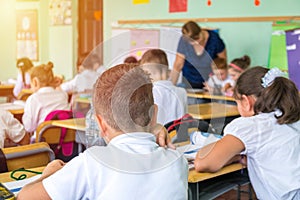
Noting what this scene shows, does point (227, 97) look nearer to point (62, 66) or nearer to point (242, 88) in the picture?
point (242, 88)

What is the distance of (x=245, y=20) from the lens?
572 centimetres

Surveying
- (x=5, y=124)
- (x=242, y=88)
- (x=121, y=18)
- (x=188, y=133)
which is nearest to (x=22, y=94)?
(x=5, y=124)

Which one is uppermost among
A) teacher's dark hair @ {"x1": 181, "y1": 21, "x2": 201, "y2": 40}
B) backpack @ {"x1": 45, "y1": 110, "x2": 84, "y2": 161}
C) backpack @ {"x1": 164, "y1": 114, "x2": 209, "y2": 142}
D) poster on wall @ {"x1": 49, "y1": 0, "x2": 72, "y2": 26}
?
poster on wall @ {"x1": 49, "y1": 0, "x2": 72, "y2": 26}

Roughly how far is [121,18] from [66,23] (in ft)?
4.25

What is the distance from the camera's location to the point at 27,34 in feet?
29.2

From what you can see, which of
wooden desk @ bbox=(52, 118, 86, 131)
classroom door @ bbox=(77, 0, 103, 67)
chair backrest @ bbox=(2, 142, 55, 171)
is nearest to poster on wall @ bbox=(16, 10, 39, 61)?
classroom door @ bbox=(77, 0, 103, 67)

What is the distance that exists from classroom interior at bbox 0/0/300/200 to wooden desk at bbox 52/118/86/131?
0.57m

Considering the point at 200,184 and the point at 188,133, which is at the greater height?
the point at 188,133

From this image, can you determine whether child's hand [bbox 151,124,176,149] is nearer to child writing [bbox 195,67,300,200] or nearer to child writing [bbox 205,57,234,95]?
child writing [bbox 195,67,300,200]

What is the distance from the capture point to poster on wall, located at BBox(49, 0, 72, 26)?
26.6ft

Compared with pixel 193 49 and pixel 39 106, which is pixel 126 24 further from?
pixel 39 106

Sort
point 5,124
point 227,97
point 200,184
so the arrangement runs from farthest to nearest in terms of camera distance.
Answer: point 227,97, point 5,124, point 200,184

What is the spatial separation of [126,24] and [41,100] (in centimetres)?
345

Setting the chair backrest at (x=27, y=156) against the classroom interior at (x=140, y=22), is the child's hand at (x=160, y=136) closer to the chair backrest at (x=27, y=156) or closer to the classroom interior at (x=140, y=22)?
the chair backrest at (x=27, y=156)
